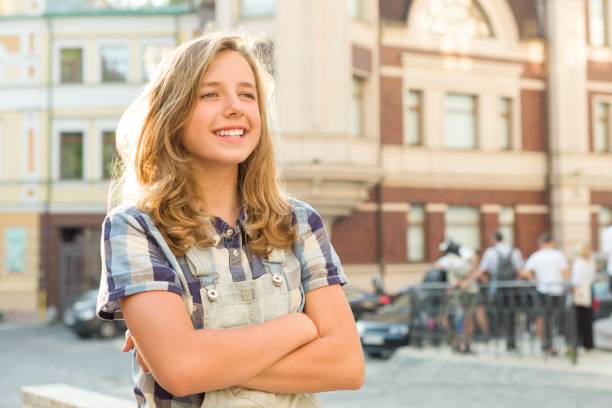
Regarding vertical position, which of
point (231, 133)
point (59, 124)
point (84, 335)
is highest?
point (59, 124)

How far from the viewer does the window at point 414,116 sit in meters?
27.8

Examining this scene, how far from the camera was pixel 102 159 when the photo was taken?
31.9 m

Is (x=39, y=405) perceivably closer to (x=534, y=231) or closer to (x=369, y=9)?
(x=369, y=9)

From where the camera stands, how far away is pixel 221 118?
2.45 metres

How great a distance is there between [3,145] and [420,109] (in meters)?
14.1

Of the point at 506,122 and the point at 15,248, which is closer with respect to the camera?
the point at 506,122

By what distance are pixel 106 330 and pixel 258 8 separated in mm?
9346

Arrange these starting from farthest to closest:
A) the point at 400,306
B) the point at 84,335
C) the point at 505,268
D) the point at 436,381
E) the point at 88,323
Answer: the point at 84,335 < the point at 88,323 < the point at 400,306 < the point at 505,268 < the point at 436,381

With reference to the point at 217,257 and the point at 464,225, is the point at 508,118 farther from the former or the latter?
the point at 217,257

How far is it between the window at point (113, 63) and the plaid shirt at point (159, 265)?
30.4m

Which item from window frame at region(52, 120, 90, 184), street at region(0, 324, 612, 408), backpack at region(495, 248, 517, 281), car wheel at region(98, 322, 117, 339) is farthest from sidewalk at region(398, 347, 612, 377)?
window frame at region(52, 120, 90, 184)

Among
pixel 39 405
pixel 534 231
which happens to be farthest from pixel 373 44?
pixel 39 405

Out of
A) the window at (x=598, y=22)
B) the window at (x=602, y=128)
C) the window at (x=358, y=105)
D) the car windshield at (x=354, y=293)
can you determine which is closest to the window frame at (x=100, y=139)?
the window at (x=358, y=105)

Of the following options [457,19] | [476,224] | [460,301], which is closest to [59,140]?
[457,19]
